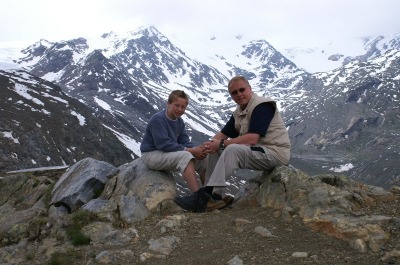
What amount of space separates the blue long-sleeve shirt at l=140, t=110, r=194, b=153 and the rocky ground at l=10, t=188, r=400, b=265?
244 centimetres

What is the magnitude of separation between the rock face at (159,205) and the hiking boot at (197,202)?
45cm

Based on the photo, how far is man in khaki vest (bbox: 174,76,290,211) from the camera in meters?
11.5

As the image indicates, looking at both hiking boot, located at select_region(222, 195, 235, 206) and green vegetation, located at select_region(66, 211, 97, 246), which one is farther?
hiking boot, located at select_region(222, 195, 235, 206)

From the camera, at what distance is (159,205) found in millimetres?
12570

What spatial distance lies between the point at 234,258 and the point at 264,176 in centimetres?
497

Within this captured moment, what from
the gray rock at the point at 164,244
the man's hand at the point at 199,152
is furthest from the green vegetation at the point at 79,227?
the man's hand at the point at 199,152

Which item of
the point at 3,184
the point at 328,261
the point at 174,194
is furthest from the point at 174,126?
the point at 3,184

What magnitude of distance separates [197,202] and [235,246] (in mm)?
2903

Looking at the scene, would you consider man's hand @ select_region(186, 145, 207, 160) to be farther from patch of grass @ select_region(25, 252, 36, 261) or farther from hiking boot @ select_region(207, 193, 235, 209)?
patch of grass @ select_region(25, 252, 36, 261)

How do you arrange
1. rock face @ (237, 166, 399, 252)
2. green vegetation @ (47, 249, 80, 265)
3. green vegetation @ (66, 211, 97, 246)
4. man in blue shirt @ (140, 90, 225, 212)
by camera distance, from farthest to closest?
man in blue shirt @ (140, 90, 225, 212)
green vegetation @ (66, 211, 97, 246)
green vegetation @ (47, 249, 80, 265)
rock face @ (237, 166, 399, 252)

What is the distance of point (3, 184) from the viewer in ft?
60.2

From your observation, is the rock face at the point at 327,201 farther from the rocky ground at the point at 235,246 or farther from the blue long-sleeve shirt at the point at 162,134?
the blue long-sleeve shirt at the point at 162,134

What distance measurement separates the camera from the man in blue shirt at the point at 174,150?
1216 centimetres

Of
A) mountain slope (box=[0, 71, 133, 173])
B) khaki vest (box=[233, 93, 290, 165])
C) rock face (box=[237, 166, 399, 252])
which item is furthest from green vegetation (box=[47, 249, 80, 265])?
mountain slope (box=[0, 71, 133, 173])
